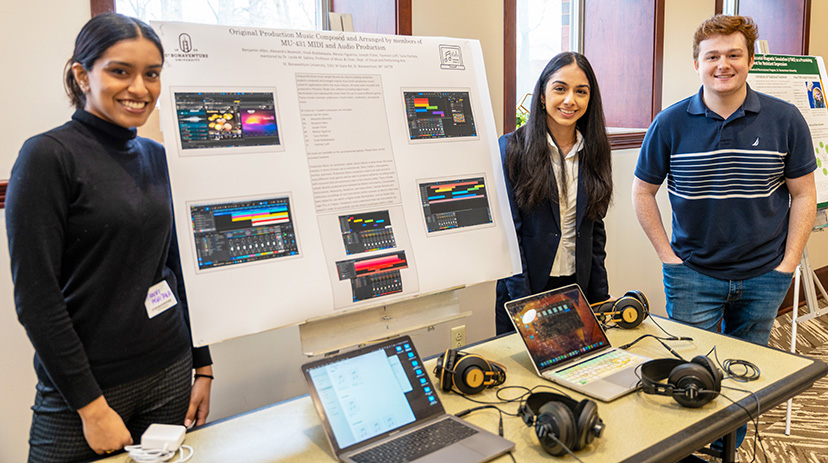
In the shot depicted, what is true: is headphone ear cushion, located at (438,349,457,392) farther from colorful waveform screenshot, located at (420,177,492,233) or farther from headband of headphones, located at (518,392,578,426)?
colorful waveform screenshot, located at (420,177,492,233)

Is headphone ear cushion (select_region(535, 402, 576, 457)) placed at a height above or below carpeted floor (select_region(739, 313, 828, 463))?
above

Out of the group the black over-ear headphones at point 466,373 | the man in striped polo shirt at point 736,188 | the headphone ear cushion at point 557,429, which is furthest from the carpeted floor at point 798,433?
the headphone ear cushion at point 557,429

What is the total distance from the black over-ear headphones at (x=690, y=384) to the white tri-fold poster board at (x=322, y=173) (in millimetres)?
613

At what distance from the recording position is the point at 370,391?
1351 mm

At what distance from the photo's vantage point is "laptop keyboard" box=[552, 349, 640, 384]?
1601 millimetres

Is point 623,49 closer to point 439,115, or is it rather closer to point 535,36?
point 535,36

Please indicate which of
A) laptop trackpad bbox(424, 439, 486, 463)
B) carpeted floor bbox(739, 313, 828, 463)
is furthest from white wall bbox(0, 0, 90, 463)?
carpeted floor bbox(739, 313, 828, 463)

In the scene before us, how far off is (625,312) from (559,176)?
50 cm

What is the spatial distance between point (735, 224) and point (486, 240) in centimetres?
95

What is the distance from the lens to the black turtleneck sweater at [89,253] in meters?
1.16

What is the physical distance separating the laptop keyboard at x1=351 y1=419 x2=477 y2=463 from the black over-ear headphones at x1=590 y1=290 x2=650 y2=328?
0.84 m

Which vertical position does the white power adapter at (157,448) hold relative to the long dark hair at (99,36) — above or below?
below

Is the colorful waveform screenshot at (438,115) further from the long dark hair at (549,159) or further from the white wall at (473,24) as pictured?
the white wall at (473,24)

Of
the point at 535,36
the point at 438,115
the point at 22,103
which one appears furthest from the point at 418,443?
the point at 535,36
